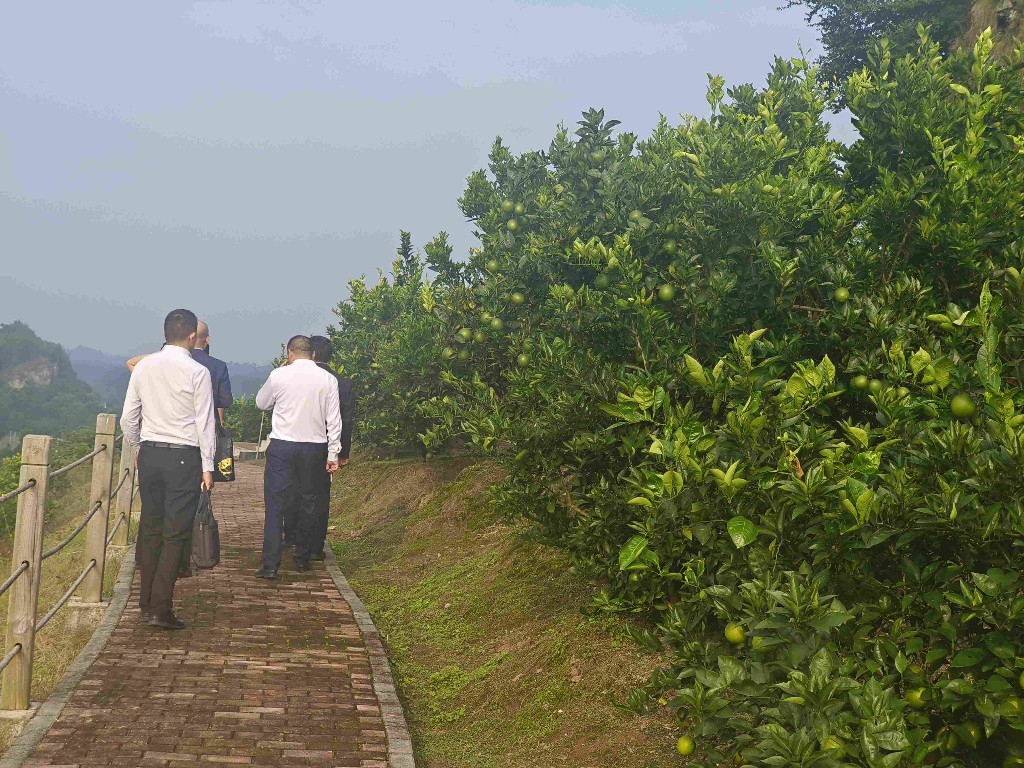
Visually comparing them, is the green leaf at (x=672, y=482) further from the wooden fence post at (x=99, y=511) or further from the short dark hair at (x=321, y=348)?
the short dark hair at (x=321, y=348)

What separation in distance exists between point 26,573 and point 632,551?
366 cm

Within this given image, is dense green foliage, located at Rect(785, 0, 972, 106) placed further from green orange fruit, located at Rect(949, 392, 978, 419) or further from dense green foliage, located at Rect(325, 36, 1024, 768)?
green orange fruit, located at Rect(949, 392, 978, 419)

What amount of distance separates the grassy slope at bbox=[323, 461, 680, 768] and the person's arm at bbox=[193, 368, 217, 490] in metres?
2.08

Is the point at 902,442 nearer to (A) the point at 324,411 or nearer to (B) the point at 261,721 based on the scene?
(B) the point at 261,721

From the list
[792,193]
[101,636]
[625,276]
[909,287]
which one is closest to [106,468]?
[101,636]

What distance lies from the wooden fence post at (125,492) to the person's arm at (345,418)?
204cm

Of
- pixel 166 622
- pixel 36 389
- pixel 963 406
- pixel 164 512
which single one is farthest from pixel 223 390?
pixel 36 389

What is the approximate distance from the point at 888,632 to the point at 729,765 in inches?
43.3

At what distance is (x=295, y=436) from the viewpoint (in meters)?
9.41

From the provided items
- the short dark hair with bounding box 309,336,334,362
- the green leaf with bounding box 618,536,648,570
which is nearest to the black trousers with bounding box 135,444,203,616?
the short dark hair with bounding box 309,336,334,362

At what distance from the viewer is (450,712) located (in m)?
6.48

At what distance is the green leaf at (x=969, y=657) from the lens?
11.2 feet

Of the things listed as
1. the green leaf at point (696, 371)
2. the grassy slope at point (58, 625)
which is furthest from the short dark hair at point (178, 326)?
the green leaf at point (696, 371)

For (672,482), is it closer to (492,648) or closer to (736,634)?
(736,634)
